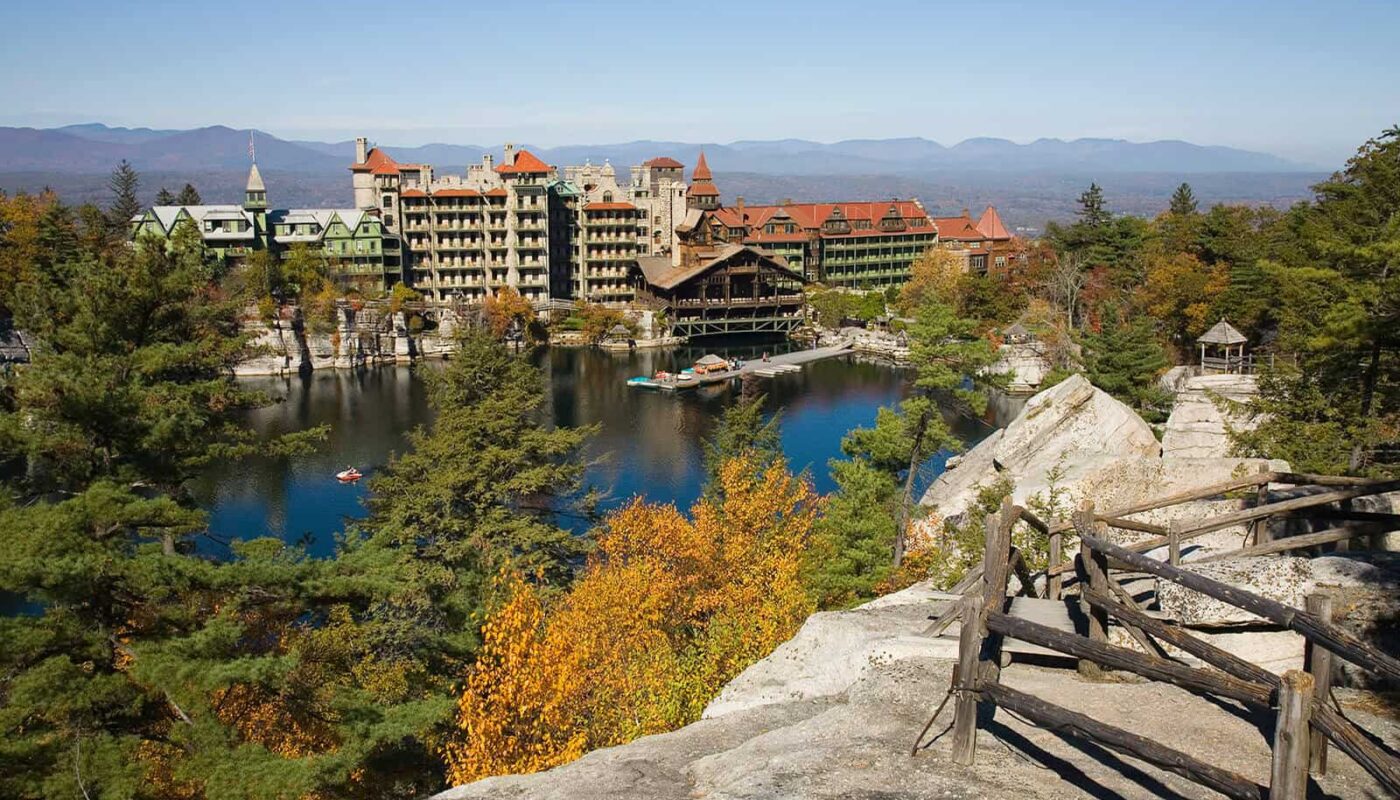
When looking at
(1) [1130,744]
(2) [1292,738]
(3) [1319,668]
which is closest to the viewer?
(2) [1292,738]

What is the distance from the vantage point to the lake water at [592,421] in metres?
40.8

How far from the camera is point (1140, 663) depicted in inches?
307

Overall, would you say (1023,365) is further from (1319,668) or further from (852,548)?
(1319,668)

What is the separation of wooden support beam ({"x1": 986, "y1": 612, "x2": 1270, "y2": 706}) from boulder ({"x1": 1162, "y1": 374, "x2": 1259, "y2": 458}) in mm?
19803

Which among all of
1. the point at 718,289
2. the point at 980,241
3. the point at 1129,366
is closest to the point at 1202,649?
the point at 1129,366

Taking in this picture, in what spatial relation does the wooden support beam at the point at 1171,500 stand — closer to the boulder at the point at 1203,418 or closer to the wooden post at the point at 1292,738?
the wooden post at the point at 1292,738

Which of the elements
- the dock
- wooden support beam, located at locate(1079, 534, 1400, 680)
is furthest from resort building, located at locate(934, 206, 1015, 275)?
wooden support beam, located at locate(1079, 534, 1400, 680)

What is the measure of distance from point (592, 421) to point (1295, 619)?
162 feet

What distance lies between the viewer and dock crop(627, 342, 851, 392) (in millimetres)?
65750

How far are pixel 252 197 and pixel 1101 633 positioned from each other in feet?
276

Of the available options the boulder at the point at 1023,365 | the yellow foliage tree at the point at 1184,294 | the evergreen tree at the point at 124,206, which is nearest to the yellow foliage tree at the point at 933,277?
the boulder at the point at 1023,365

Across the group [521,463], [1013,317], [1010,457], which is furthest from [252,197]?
[1010,457]

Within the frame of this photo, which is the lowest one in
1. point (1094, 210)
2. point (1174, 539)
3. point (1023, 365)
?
point (1023, 365)

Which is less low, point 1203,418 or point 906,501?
point 1203,418
